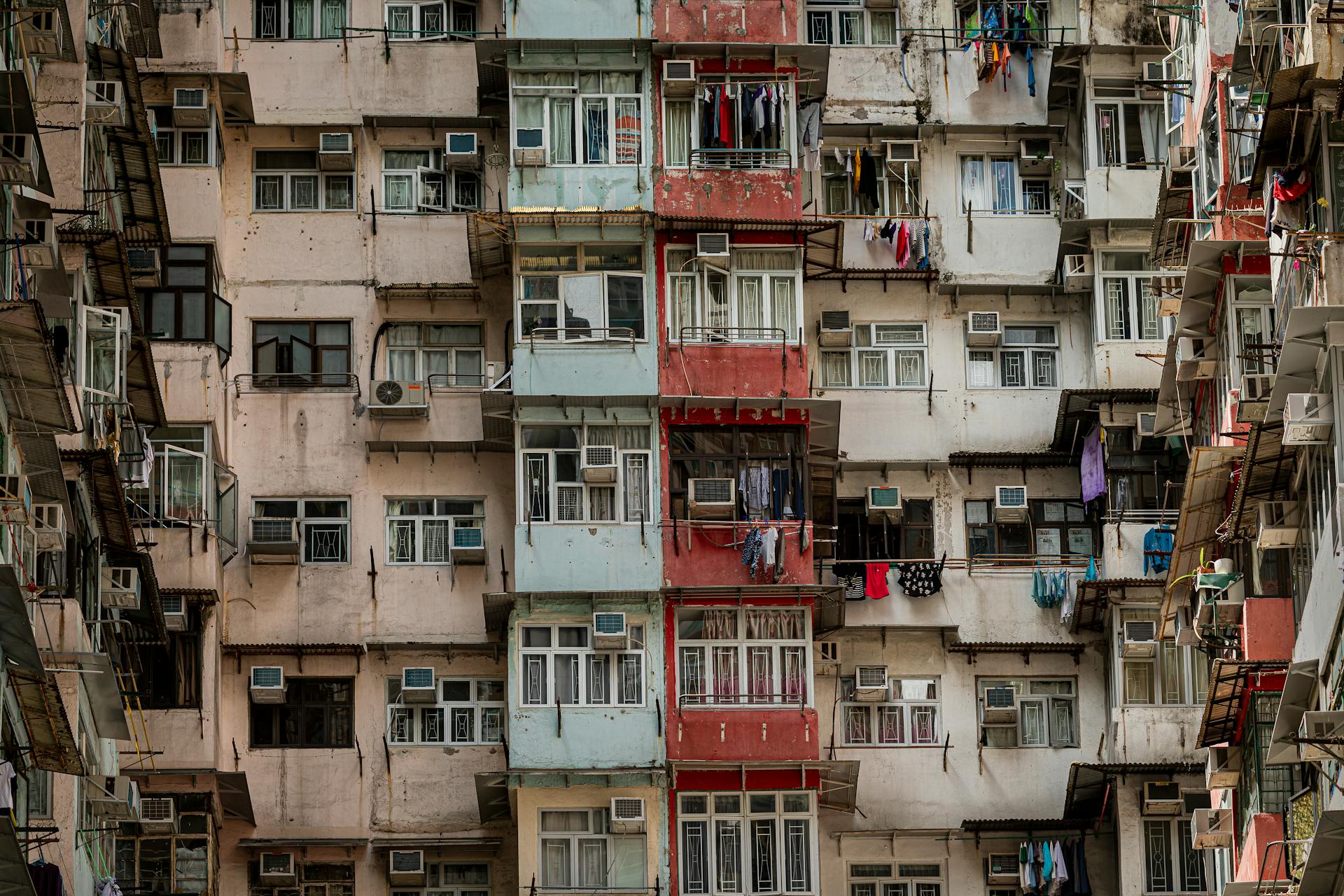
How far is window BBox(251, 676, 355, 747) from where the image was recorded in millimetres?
35469

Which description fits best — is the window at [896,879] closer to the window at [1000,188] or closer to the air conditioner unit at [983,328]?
the air conditioner unit at [983,328]

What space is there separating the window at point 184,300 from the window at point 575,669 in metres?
Result: 5.30

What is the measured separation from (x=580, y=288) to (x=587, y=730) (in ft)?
17.4

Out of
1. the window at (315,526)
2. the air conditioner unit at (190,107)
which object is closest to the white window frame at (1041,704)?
the window at (315,526)

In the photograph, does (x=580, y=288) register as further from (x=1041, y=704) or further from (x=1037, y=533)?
(x=1041, y=704)

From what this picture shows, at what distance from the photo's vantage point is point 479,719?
117ft

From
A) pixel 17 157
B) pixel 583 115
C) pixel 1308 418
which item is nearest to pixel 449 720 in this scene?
pixel 583 115

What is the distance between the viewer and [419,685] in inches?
1394

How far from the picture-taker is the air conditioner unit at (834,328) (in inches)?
1444

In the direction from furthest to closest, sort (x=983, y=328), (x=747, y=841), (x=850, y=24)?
(x=850, y=24), (x=983, y=328), (x=747, y=841)

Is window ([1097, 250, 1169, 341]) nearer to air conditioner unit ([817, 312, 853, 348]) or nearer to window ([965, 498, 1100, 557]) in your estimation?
window ([965, 498, 1100, 557])

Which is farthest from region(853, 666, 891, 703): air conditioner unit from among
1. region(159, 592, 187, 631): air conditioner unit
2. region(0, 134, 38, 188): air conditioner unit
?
region(0, 134, 38, 188): air conditioner unit

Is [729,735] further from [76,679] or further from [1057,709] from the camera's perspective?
[76,679]

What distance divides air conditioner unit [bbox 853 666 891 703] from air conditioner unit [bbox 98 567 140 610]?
9.01 meters
